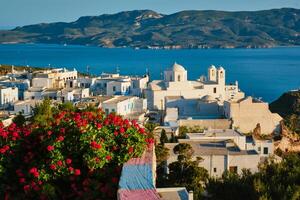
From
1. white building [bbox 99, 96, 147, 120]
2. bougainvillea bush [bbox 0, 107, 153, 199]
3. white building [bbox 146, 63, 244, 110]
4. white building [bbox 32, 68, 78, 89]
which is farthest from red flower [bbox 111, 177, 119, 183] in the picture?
white building [bbox 32, 68, 78, 89]

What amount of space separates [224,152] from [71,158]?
9537 millimetres

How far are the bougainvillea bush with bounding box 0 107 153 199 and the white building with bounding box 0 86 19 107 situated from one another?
27072 mm

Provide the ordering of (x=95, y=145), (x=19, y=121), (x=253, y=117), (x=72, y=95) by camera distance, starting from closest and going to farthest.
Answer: (x=95, y=145), (x=19, y=121), (x=253, y=117), (x=72, y=95)

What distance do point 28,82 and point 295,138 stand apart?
20.8 meters

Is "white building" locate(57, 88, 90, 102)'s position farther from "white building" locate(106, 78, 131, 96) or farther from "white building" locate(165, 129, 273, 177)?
"white building" locate(165, 129, 273, 177)

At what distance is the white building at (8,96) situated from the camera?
3475 cm

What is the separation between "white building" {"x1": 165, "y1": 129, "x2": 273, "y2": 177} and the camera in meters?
15.9

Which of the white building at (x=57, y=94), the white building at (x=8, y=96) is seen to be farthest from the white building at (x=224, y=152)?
the white building at (x=8, y=96)

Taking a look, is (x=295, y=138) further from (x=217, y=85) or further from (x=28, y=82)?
(x=28, y=82)

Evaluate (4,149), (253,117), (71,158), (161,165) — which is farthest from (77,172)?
(253,117)

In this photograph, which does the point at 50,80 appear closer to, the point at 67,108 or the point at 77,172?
the point at 67,108

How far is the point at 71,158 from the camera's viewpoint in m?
7.63

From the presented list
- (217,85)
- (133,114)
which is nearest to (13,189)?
(133,114)

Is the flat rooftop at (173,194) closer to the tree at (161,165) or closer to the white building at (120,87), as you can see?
the tree at (161,165)
